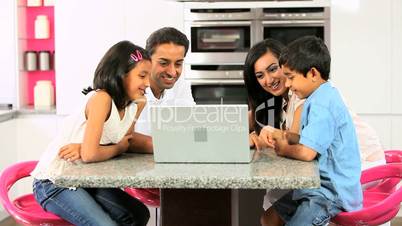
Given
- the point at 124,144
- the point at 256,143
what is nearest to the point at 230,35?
the point at 256,143

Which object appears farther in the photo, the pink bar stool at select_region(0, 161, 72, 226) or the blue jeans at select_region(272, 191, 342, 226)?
the pink bar stool at select_region(0, 161, 72, 226)

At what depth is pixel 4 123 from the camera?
4523mm

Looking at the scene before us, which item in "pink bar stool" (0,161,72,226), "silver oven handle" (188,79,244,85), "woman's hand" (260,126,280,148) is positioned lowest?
"pink bar stool" (0,161,72,226)

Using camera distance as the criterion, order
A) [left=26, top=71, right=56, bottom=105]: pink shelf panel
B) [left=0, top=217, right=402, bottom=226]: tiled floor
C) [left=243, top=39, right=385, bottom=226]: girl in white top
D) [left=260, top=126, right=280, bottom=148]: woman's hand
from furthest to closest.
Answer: [left=26, top=71, right=56, bottom=105]: pink shelf panel → [left=0, top=217, right=402, bottom=226]: tiled floor → [left=243, top=39, right=385, bottom=226]: girl in white top → [left=260, top=126, right=280, bottom=148]: woman's hand

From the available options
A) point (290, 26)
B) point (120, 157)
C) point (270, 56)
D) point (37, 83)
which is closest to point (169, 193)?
point (120, 157)

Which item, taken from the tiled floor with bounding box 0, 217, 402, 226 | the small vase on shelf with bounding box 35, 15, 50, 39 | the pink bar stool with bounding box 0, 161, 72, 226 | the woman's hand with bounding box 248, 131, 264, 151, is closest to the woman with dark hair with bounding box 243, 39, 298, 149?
the woman's hand with bounding box 248, 131, 264, 151

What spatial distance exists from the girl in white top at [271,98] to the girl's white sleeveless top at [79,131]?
0.49m

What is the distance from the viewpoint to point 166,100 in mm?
2857

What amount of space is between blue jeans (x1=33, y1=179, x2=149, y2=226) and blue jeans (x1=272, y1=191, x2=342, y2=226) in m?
0.50

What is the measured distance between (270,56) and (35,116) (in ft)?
8.55

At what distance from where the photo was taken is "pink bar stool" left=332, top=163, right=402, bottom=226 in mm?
2219

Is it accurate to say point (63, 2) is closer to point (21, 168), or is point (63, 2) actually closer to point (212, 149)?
point (21, 168)

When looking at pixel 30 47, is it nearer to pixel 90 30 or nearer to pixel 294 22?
pixel 90 30

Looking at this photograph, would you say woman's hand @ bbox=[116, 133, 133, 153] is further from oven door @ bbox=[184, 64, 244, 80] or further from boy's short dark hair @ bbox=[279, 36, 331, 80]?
oven door @ bbox=[184, 64, 244, 80]
